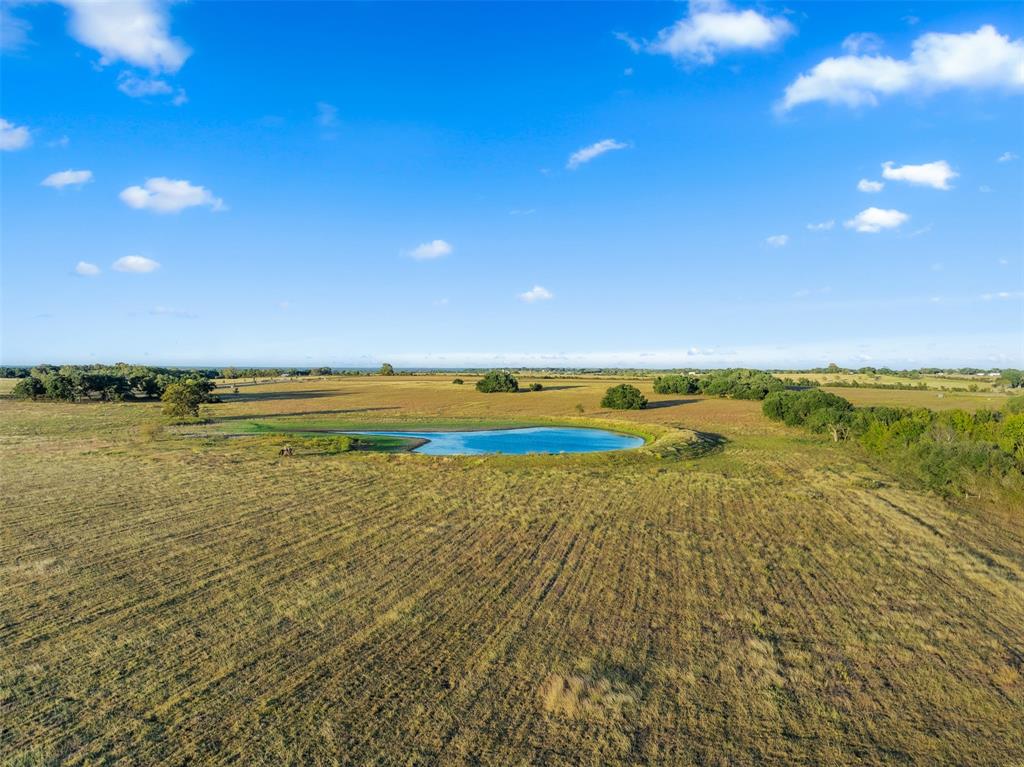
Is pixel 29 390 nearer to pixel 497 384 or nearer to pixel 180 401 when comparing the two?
pixel 180 401

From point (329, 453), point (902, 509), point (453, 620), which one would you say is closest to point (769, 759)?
point (453, 620)

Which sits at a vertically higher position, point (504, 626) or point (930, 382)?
point (930, 382)

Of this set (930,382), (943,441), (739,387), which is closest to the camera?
(943,441)

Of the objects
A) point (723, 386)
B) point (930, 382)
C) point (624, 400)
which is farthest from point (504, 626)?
point (930, 382)

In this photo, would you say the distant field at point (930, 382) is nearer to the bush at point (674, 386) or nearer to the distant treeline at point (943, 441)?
the bush at point (674, 386)

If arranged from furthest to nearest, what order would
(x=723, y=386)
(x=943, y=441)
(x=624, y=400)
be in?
(x=723, y=386), (x=624, y=400), (x=943, y=441)

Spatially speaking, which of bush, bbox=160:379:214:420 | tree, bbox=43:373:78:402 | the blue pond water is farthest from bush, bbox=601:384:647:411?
tree, bbox=43:373:78:402

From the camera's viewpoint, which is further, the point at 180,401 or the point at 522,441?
the point at 180,401
